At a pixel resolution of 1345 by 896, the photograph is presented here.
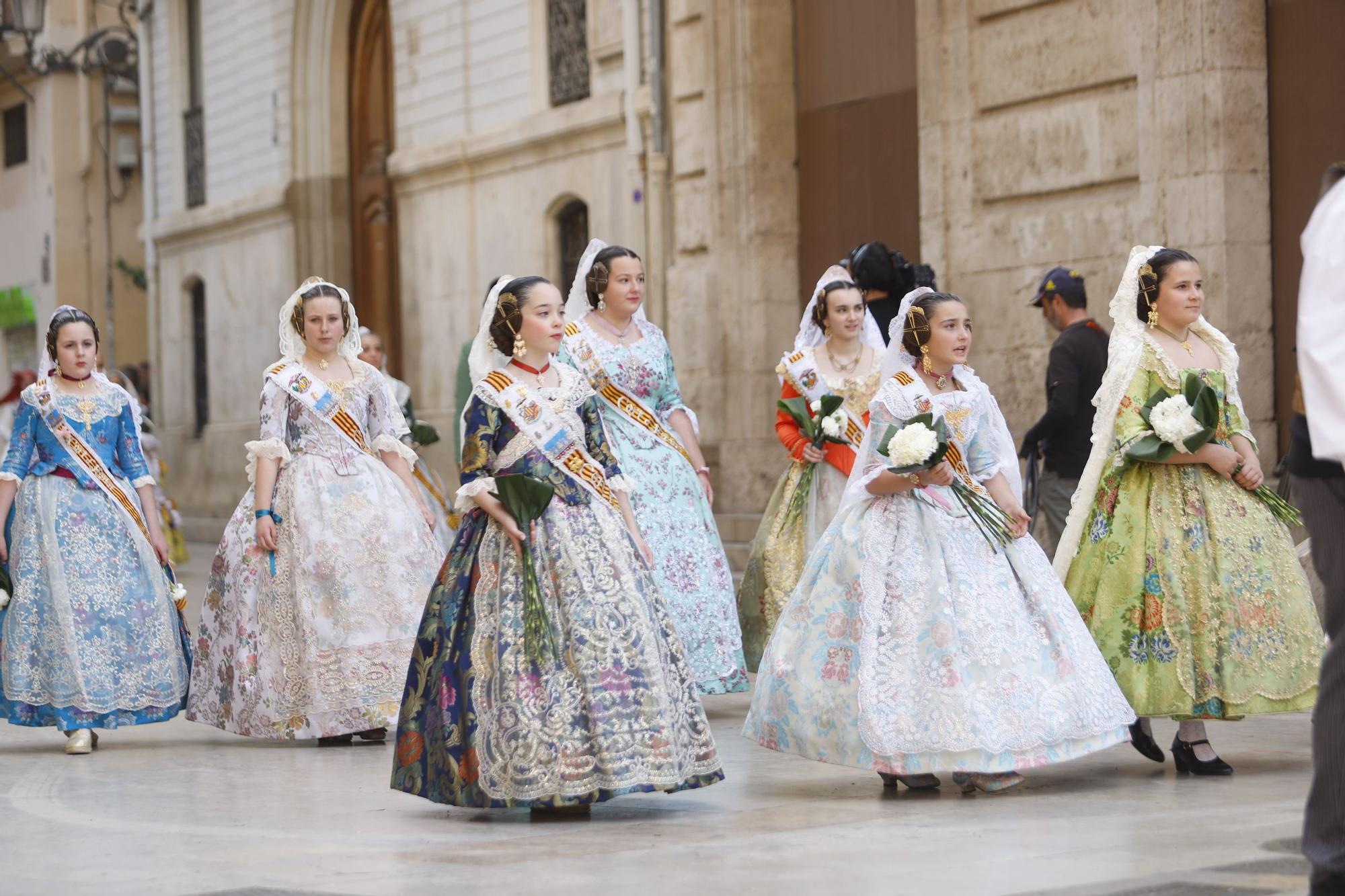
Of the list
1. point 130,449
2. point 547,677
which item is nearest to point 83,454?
point 130,449

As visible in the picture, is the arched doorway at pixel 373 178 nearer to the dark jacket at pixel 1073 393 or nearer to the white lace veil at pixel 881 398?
the dark jacket at pixel 1073 393

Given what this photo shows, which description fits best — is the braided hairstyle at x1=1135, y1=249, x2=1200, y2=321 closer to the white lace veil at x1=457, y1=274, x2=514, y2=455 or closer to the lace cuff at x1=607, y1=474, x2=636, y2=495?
the lace cuff at x1=607, y1=474, x2=636, y2=495

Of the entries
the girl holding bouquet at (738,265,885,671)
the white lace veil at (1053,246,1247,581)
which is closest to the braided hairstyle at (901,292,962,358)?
the white lace veil at (1053,246,1247,581)

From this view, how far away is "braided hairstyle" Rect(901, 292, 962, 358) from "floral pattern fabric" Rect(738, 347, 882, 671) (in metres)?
1.91

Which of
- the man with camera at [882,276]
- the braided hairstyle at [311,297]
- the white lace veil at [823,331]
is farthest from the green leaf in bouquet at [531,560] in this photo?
the man with camera at [882,276]

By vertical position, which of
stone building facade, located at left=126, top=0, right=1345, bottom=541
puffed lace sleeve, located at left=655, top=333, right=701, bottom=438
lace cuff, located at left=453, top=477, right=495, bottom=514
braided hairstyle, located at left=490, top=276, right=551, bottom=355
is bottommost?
lace cuff, located at left=453, top=477, right=495, bottom=514

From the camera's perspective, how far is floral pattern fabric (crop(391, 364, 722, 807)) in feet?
20.5

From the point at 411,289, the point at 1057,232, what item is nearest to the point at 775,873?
the point at 1057,232

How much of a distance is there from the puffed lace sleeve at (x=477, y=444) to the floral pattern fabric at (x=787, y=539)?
258 cm

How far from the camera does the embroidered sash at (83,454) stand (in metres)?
8.79

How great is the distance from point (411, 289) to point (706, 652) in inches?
535

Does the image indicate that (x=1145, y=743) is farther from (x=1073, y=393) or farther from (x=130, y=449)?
(x=130, y=449)

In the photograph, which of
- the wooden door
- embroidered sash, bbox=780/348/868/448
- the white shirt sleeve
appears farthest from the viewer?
the wooden door

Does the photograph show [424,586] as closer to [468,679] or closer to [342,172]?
[468,679]
